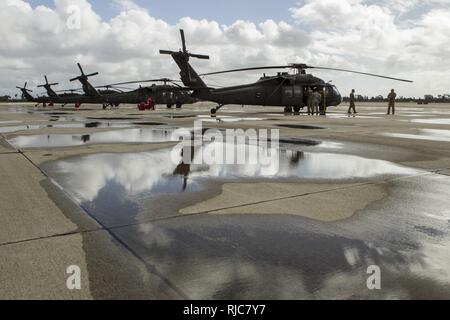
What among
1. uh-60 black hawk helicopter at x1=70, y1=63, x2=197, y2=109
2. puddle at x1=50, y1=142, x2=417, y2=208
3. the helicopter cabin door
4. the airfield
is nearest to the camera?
the airfield

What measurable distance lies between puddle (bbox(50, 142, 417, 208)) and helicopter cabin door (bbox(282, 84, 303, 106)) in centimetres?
1840

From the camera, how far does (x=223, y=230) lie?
3.54 m

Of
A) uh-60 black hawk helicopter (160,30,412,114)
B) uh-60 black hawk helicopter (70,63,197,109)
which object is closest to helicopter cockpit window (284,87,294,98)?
uh-60 black hawk helicopter (160,30,412,114)

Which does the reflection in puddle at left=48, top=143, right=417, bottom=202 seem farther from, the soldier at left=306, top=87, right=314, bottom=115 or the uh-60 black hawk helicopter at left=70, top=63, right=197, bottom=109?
the uh-60 black hawk helicopter at left=70, top=63, right=197, bottom=109

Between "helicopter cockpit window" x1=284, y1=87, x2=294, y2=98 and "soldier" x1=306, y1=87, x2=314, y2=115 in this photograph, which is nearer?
"soldier" x1=306, y1=87, x2=314, y2=115

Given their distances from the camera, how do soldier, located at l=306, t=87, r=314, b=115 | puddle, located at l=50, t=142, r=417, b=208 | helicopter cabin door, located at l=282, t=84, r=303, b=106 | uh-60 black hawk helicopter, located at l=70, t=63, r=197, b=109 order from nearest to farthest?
puddle, located at l=50, t=142, r=417, b=208
soldier, located at l=306, t=87, r=314, b=115
helicopter cabin door, located at l=282, t=84, r=303, b=106
uh-60 black hawk helicopter, located at l=70, t=63, r=197, b=109

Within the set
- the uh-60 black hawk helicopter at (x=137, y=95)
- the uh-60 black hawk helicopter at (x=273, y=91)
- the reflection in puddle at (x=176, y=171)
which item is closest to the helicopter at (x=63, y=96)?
the uh-60 black hawk helicopter at (x=137, y=95)

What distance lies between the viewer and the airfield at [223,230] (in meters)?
2.51

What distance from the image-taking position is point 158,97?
3756cm

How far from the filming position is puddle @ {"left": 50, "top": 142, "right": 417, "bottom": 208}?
16.6ft

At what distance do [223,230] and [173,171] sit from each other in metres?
2.85

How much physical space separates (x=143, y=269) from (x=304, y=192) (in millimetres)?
2791

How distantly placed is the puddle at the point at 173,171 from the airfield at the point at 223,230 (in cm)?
3

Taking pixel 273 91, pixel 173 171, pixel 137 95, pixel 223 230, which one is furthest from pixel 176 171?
pixel 137 95
